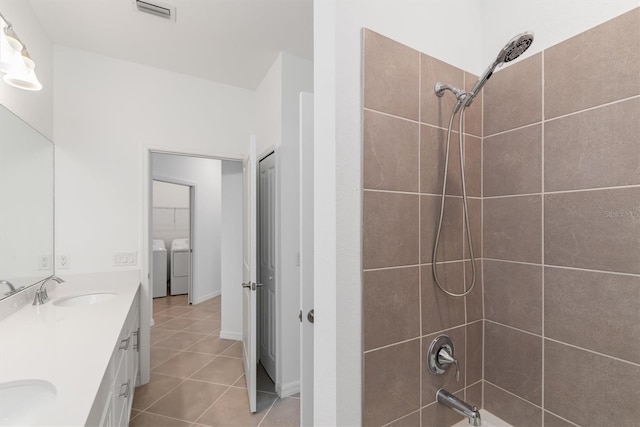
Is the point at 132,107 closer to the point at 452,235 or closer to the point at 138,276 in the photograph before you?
the point at 138,276

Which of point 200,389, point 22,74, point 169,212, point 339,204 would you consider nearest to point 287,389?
point 200,389

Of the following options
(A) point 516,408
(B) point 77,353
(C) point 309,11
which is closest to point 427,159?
(A) point 516,408

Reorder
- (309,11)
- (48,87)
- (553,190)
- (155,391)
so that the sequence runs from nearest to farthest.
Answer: (553,190) < (309,11) < (48,87) < (155,391)

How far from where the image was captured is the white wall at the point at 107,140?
2.25 m

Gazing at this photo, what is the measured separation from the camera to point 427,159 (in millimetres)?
1090

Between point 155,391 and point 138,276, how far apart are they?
3.08 feet

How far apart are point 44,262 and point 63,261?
197mm

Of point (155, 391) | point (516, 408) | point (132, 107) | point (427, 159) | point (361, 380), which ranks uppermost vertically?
point (132, 107)

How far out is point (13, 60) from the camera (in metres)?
1.42

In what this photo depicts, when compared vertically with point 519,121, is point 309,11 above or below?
above

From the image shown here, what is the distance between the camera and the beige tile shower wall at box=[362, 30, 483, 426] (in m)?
0.95

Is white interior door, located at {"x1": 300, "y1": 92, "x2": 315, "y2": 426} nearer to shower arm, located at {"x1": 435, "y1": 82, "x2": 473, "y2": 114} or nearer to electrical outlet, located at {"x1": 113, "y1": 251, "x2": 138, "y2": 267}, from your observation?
shower arm, located at {"x1": 435, "y1": 82, "x2": 473, "y2": 114}

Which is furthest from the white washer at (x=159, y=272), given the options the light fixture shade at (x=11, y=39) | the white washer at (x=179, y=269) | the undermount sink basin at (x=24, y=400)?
the undermount sink basin at (x=24, y=400)

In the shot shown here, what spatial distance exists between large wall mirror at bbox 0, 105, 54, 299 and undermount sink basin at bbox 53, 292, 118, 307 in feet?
0.76
